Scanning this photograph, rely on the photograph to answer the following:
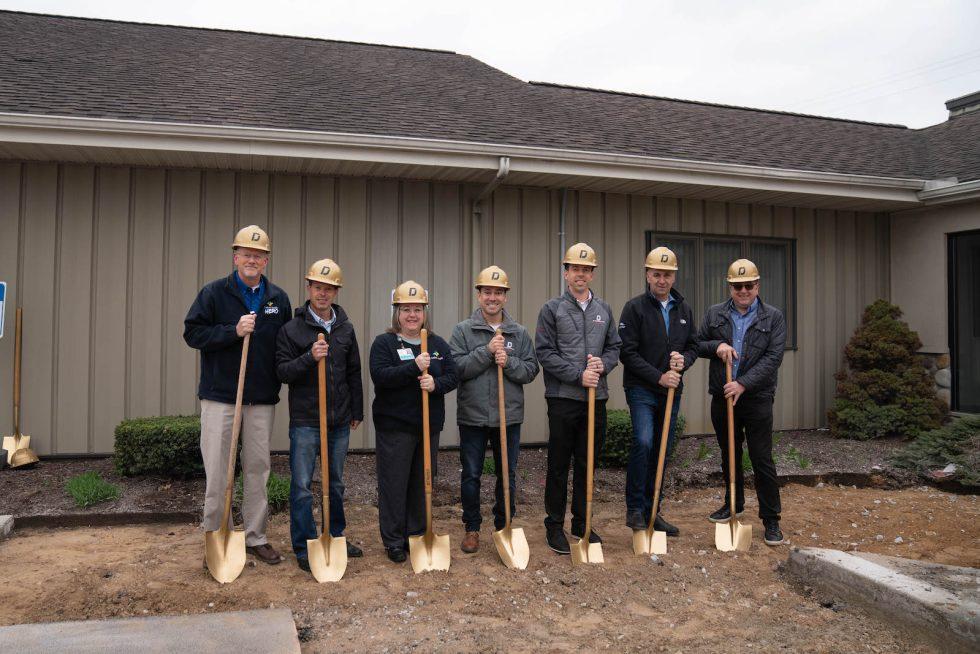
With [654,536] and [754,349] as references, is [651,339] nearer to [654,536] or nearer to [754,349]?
[754,349]

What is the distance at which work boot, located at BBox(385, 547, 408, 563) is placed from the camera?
4.34m

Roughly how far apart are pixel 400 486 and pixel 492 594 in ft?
2.84

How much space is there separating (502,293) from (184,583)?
239 centimetres

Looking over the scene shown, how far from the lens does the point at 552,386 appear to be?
4613 millimetres

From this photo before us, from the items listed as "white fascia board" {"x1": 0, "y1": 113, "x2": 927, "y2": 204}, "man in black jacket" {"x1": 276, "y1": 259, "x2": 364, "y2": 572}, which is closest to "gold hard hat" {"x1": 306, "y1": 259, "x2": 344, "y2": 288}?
"man in black jacket" {"x1": 276, "y1": 259, "x2": 364, "y2": 572}

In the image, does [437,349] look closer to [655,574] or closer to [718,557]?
[655,574]

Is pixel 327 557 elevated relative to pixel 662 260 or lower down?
lower down

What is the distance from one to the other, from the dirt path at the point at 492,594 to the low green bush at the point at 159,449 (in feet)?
2.42

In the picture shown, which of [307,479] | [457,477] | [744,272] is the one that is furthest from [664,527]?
[307,479]

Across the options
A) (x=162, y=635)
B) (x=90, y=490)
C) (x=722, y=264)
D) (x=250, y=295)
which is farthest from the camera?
(x=722, y=264)

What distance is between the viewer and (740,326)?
5086 millimetres

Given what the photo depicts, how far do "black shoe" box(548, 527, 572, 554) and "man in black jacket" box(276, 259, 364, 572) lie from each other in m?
1.29

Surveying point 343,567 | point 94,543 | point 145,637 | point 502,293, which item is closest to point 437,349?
point 502,293

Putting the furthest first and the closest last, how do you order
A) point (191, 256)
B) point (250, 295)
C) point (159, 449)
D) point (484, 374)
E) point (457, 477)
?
point (191, 256) → point (457, 477) → point (159, 449) → point (484, 374) → point (250, 295)
